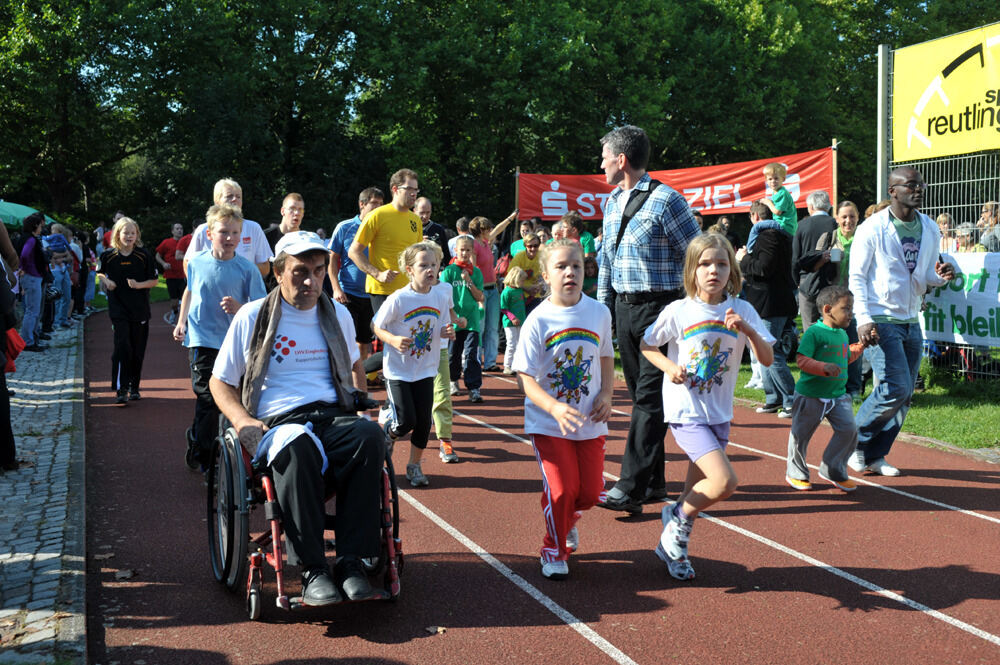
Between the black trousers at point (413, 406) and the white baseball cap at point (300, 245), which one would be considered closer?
the white baseball cap at point (300, 245)

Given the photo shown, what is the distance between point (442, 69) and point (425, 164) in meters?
4.11

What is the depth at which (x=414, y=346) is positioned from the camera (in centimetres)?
678

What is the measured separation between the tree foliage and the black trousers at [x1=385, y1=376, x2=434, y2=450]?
92.8 ft

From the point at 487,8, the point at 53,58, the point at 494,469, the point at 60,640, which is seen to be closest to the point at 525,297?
the point at 494,469

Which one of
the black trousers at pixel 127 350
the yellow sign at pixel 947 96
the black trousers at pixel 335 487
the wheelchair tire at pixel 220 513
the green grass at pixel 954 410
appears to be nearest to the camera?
the black trousers at pixel 335 487

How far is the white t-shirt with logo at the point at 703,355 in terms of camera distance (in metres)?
5.03

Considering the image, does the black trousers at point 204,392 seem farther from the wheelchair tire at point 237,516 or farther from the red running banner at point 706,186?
the red running banner at point 706,186

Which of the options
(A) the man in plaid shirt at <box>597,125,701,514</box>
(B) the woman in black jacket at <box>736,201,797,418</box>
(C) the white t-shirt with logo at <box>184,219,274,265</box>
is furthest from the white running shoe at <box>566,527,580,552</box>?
(B) the woman in black jacket at <box>736,201,797,418</box>

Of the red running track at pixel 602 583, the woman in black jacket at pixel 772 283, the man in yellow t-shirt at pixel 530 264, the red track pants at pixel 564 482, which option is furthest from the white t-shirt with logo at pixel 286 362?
the man in yellow t-shirt at pixel 530 264

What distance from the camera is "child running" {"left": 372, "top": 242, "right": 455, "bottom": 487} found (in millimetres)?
6734

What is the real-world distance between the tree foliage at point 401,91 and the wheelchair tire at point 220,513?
29.9 metres

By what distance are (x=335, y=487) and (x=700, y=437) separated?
186 centimetres

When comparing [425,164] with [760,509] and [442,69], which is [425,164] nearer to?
[442,69]

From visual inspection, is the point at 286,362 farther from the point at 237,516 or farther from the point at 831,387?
the point at 831,387
